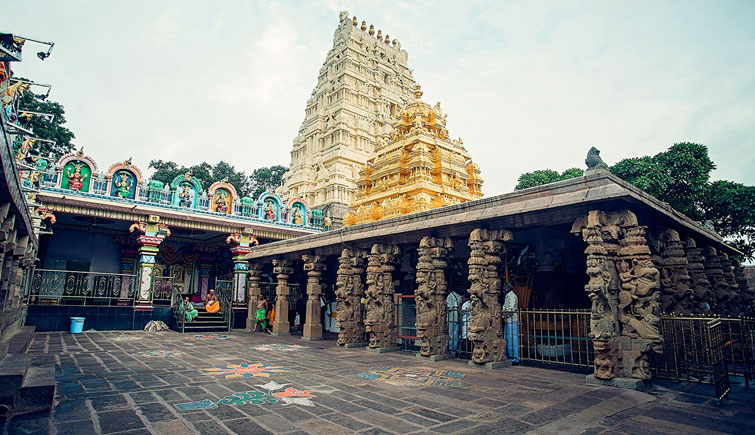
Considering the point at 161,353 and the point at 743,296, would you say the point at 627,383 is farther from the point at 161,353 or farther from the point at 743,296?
the point at 161,353

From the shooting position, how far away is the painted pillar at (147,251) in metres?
15.7

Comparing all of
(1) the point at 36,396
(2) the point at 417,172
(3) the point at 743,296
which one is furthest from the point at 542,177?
(1) the point at 36,396

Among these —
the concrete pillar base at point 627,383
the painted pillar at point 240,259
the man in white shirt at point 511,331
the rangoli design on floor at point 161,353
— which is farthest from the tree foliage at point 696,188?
the rangoli design on floor at point 161,353

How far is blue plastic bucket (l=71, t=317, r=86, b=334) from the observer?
13.5 m

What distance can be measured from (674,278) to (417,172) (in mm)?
9512

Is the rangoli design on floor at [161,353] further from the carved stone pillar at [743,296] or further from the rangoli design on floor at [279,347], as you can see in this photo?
the carved stone pillar at [743,296]

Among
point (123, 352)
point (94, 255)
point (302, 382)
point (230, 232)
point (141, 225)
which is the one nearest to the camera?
point (302, 382)

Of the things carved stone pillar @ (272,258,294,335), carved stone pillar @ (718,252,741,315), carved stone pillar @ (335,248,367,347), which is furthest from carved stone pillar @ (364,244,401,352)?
carved stone pillar @ (718,252,741,315)

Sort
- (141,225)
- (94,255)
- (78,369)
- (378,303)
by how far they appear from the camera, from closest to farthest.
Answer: (78,369) < (378,303) < (141,225) < (94,255)

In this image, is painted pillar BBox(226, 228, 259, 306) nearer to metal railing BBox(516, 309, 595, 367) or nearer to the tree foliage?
metal railing BBox(516, 309, 595, 367)

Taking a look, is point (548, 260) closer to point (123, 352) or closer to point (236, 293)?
Result: point (123, 352)

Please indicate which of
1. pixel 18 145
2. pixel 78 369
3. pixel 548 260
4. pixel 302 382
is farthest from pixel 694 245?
pixel 18 145

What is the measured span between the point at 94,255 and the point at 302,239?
1245 centimetres

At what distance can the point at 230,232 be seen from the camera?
18.4m
